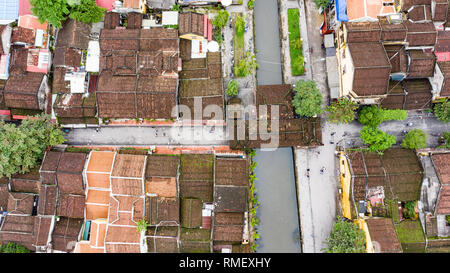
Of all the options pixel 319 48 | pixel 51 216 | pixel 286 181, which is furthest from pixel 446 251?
pixel 51 216

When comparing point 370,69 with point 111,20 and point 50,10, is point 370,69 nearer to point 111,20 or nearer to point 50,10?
point 111,20

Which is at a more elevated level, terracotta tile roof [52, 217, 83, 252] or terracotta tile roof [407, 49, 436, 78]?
terracotta tile roof [407, 49, 436, 78]

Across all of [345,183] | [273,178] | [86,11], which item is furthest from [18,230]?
[345,183]

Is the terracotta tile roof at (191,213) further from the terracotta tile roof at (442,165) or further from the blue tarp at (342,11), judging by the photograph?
the blue tarp at (342,11)

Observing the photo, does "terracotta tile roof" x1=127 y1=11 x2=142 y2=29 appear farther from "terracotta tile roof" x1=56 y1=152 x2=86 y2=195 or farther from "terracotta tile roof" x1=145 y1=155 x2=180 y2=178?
"terracotta tile roof" x1=56 y1=152 x2=86 y2=195

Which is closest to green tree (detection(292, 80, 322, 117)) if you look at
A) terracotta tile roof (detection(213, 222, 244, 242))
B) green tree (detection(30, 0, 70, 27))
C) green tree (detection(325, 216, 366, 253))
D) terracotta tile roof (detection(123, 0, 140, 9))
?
green tree (detection(325, 216, 366, 253))

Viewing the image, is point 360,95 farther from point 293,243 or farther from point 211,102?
point 293,243
